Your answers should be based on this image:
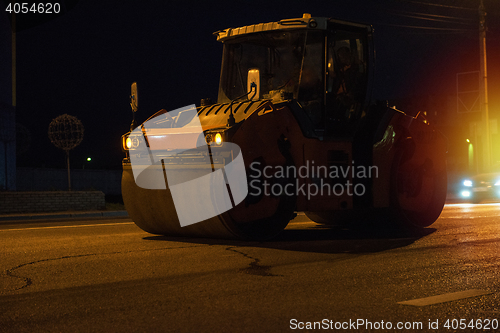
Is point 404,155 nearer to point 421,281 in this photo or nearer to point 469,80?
point 421,281

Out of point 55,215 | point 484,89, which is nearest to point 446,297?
point 55,215

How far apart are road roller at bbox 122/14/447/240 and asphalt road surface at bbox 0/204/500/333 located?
60cm

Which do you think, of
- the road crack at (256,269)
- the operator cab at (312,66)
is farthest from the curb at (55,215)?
the road crack at (256,269)

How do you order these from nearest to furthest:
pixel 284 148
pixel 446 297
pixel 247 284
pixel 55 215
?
pixel 446 297 → pixel 247 284 → pixel 284 148 → pixel 55 215

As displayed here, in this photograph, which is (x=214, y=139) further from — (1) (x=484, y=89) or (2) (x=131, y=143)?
(1) (x=484, y=89)

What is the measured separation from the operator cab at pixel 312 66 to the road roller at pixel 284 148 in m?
0.02

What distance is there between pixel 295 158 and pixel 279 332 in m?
5.35

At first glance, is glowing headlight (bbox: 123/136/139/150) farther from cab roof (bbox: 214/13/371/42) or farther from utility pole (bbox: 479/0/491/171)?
utility pole (bbox: 479/0/491/171)

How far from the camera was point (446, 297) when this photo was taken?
5.62 meters

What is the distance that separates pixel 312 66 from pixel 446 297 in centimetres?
561

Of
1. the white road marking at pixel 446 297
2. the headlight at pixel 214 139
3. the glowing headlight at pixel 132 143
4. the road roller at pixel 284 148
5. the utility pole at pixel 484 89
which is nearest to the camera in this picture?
the white road marking at pixel 446 297

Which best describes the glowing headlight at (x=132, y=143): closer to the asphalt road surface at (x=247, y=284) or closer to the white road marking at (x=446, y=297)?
the asphalt road surface at (x=247, y=284)

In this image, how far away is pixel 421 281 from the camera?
252 inches

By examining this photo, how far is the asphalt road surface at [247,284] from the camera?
15.5 feet
